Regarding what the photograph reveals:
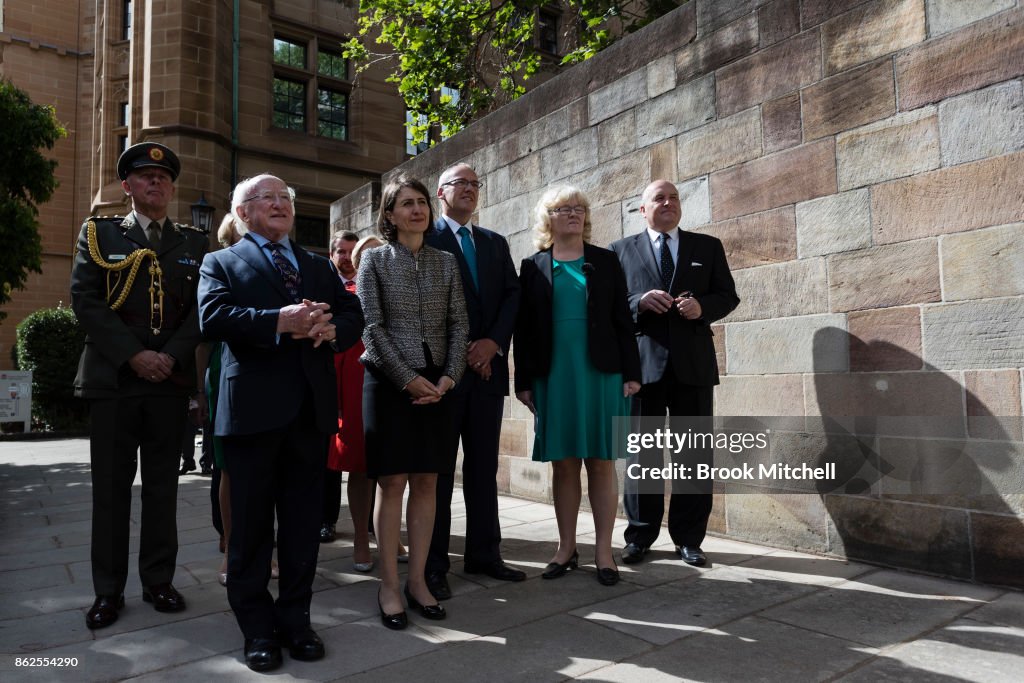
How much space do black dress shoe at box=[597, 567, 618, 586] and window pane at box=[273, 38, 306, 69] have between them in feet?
62.2

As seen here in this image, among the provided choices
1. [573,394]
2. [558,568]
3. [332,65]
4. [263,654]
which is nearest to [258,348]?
[263,654]

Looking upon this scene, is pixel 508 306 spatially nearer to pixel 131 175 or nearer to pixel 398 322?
pixel 398 322

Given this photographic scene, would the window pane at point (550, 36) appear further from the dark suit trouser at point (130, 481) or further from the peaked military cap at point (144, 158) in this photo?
the dark suit trouser at point (130, 481)

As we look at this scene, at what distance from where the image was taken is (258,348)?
2768mm

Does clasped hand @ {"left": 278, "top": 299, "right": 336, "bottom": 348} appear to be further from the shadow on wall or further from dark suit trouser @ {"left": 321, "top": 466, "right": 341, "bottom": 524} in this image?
the shadow on wall

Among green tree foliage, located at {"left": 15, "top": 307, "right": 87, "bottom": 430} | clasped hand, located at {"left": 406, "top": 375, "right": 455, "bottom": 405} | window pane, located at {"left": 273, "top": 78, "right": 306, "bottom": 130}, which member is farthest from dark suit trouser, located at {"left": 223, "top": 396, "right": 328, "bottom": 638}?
window pane, located at {"left": 273, "top": 78, "right": 306, "bottom": 130}

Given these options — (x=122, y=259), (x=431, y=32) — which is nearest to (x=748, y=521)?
(x=122, y=259)

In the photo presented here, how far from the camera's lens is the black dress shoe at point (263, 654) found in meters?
2.54

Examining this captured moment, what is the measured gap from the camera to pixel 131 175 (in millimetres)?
3393

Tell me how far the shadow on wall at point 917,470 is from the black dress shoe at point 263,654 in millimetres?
2919

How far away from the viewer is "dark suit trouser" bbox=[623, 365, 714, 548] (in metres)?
3.95

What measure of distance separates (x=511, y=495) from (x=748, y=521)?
2.51 m

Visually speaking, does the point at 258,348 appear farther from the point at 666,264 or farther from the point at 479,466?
the point at 666,264

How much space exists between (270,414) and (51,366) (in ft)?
58.4
